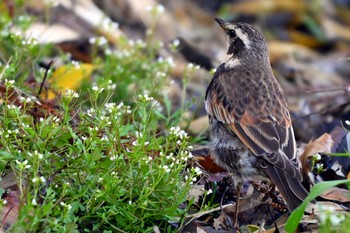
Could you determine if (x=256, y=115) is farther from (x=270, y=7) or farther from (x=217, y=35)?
(x=270, y=7)

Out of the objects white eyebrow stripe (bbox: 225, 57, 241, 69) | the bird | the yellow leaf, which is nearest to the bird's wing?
the bird

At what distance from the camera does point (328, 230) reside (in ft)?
16.4

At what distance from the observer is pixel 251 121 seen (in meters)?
6.71

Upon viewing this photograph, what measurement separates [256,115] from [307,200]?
1.41m

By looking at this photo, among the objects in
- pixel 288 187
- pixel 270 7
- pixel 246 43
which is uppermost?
pixel 270 7

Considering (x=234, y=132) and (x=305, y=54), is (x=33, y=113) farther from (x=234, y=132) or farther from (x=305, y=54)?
(x=305, y=54)

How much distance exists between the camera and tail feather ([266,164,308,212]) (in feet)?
19.9

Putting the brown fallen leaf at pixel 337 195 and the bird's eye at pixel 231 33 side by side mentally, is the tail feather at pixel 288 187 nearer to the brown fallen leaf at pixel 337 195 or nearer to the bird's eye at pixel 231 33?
the brown fallen leaf at pixel 337 195

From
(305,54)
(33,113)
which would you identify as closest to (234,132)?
(33,113)

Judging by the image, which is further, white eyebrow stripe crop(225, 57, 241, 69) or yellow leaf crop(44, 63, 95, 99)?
yellow leaf crop(44, 63, 95, 99)

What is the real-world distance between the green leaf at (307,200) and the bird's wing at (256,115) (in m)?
0.67

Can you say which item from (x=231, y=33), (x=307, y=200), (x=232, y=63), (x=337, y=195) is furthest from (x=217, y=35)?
(x=307, y=200)

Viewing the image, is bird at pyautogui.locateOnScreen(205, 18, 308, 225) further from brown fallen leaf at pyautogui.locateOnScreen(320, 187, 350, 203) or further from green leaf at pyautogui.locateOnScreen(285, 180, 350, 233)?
brown fallen leaf at pyautogui.locateOnScreen(320, 187, 350, 203)

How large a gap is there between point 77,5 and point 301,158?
532cm
